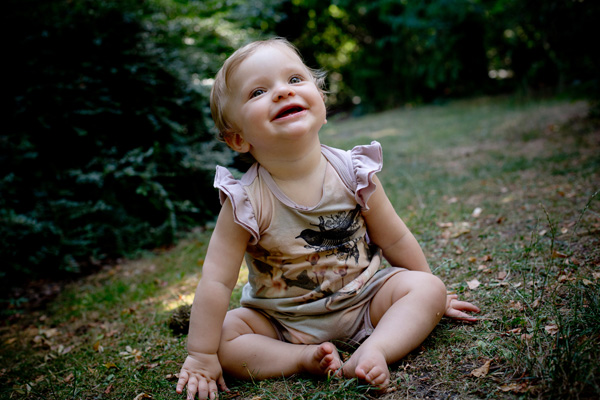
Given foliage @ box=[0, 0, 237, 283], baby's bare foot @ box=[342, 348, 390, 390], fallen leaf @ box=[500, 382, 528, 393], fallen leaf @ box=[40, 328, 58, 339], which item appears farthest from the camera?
foliage @ box=[0, 0, 237, 283]

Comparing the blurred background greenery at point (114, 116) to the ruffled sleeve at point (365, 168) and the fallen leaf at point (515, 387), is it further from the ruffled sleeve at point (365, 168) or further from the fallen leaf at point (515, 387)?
the fallen leaf at point (515, 387)

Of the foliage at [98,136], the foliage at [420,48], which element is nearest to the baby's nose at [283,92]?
the foliage at [98,136]

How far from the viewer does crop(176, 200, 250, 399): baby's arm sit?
5.31ft

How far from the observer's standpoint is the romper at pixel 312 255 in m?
1.72

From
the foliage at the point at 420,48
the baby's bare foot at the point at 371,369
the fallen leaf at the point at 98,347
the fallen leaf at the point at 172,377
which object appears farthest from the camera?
the foliage at the point at 420,48

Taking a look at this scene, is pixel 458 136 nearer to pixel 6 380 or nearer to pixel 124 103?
pixel 124 103

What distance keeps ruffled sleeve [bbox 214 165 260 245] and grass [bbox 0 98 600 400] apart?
23.1 inches

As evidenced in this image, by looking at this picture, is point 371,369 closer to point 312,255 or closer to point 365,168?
point 312,255

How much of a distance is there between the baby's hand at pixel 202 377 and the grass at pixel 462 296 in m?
0.07

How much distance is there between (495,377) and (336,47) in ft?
42.8

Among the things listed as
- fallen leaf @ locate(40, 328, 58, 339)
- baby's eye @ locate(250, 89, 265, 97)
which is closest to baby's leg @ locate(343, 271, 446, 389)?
baby's eye @ locate(250, 89, 265, 97)

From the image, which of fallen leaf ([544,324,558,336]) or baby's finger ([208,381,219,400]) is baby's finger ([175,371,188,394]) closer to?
baby's finger ([208,381,219,400])

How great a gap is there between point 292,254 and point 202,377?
0.57 metres

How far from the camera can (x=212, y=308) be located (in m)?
1.64
